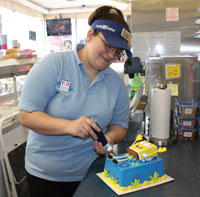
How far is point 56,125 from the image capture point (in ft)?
3.33

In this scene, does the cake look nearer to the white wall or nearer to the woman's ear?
the woman's ear

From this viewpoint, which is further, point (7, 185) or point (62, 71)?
point (7, 185)

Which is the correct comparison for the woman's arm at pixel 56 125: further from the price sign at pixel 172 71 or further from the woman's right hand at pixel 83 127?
the price sign at pixel 172 71

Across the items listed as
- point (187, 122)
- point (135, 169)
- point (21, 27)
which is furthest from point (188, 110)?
point (21, 27)

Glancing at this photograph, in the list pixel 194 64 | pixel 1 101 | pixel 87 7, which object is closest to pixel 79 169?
pixel 194 64

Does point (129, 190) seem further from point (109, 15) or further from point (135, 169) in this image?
point (109, 15)

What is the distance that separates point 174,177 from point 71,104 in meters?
0.54

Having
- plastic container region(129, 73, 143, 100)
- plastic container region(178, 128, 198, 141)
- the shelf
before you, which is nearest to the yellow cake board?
plastic container region(178, 128, 198, 141)

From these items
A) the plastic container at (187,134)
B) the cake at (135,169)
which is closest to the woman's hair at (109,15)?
the cake at (135,169)

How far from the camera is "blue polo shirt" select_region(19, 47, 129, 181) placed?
3.45ft

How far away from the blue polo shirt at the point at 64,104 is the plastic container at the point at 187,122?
0.53 meters

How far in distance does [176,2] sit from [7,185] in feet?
6.83

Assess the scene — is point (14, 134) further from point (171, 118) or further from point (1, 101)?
point (171, 118)

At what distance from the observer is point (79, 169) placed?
115 centimetres
